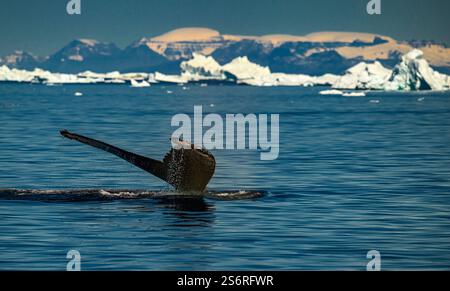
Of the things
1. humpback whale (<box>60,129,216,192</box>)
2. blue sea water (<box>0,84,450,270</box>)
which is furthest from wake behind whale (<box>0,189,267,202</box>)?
humpback whale (<box>60,129,216,192</box>)

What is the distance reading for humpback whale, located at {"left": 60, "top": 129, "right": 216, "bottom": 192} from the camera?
29828 millimetres

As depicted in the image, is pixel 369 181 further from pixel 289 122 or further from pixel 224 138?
pixel 289 122

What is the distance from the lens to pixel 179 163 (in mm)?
30219

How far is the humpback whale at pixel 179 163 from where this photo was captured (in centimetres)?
2983

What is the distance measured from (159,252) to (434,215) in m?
10.2

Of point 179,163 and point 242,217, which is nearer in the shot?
point 242,217

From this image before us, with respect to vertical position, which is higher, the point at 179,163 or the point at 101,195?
the point at 179,163

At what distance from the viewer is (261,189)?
36.5 meters

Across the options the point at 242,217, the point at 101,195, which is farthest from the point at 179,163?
the point at 101,195

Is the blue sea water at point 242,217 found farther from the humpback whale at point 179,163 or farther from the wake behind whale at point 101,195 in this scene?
the humpback whale at point 179,163

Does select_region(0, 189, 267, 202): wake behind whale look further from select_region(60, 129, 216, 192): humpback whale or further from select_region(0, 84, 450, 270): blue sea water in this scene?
select_region(60, 129, 216, 192): humpback whale

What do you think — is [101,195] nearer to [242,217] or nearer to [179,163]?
[179,163]

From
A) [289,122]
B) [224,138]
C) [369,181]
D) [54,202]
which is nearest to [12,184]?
[54,202]

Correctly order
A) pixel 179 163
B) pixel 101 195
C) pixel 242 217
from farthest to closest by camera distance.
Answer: pixel 101 195 < pixel 179 163 < pixel 242 217
